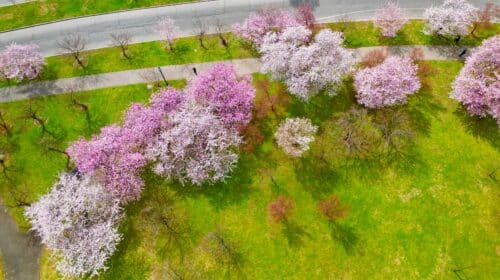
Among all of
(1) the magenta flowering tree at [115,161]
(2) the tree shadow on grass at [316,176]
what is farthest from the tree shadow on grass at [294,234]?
(1) the magenta flowering tree at [115,161]

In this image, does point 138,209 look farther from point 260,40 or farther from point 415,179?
point 415,179

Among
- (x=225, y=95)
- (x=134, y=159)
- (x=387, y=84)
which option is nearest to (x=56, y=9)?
(x=134, y=159)

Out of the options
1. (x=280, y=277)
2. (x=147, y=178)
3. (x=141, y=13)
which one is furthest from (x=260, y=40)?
(x=280, y=277)

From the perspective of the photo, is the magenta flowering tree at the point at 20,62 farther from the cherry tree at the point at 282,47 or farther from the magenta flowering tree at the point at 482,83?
the magenta flowering tree at the point at 482,83

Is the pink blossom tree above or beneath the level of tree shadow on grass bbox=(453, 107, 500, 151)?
above

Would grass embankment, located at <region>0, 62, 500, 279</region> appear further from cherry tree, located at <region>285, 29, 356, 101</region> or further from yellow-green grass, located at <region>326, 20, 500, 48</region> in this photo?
yellow-green grass, located at <region>326, 20, 500, 48</region>

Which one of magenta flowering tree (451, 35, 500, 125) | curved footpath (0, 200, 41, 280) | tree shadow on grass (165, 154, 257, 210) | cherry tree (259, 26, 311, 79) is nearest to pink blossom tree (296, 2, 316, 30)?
cherry tree (259, 26, 311, 79)
